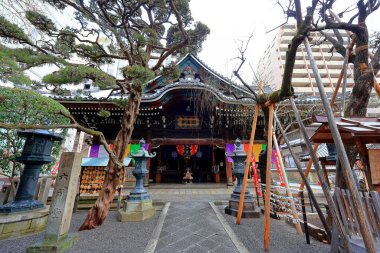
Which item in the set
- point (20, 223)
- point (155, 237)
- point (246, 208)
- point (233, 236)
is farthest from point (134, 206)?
point (246, 208)

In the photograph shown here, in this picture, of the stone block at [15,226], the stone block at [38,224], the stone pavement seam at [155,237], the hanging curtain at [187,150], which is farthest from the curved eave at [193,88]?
the stone block at [15,226]

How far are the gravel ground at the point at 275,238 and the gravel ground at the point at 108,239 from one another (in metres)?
1.98

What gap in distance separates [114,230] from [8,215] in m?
2.42

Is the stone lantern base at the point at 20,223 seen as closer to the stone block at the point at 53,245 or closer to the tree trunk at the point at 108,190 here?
the tree trunk at the point at 108,190

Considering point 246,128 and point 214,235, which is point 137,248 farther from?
point 246,128

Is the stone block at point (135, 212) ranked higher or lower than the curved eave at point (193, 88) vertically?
lower

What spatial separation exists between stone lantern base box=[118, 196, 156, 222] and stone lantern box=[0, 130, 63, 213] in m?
2.22

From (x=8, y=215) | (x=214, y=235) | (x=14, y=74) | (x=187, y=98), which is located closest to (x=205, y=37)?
(x=187, y=98)

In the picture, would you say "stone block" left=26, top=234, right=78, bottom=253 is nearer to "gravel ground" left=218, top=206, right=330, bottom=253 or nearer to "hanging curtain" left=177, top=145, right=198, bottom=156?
"gravel ground" left=218, top=206, right=330, bottom=253

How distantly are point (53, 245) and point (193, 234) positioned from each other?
253 centimetres

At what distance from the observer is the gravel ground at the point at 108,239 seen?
123 inches

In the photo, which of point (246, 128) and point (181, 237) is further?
point (246, 128)

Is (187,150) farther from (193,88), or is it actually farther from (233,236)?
(233,236)

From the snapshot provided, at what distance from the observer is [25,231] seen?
3924mm
